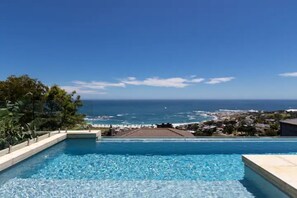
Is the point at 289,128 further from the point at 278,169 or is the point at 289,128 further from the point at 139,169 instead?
the point at 278,169

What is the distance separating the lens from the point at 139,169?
25.8 ft

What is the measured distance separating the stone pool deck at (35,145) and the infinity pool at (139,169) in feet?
0.59

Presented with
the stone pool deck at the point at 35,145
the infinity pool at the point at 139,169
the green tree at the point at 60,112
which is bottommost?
the infinity pool at the point at 139,169

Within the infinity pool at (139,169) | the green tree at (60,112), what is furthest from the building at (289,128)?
the green tree at (60,112)

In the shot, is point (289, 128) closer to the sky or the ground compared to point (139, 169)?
closer to the sky

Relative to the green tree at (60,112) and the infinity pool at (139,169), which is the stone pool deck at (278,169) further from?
the green tree at (60,112)

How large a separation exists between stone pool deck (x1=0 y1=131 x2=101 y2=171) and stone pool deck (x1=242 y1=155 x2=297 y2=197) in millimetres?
5489

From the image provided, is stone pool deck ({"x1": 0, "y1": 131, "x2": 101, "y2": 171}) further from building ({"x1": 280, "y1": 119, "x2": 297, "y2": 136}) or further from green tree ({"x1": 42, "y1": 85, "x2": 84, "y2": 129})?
building ({"x1": 280, "y1": 119, "x2": 297, "y2": 136})

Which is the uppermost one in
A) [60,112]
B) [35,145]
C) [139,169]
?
[60,112]

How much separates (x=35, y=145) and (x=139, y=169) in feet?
11.9

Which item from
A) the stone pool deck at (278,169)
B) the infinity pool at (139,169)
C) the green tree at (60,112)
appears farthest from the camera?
the green tree at (60,112)

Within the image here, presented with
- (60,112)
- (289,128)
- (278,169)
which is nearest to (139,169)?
(278,169)

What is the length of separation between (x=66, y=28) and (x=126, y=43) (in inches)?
324

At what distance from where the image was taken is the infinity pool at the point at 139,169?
570 cm
